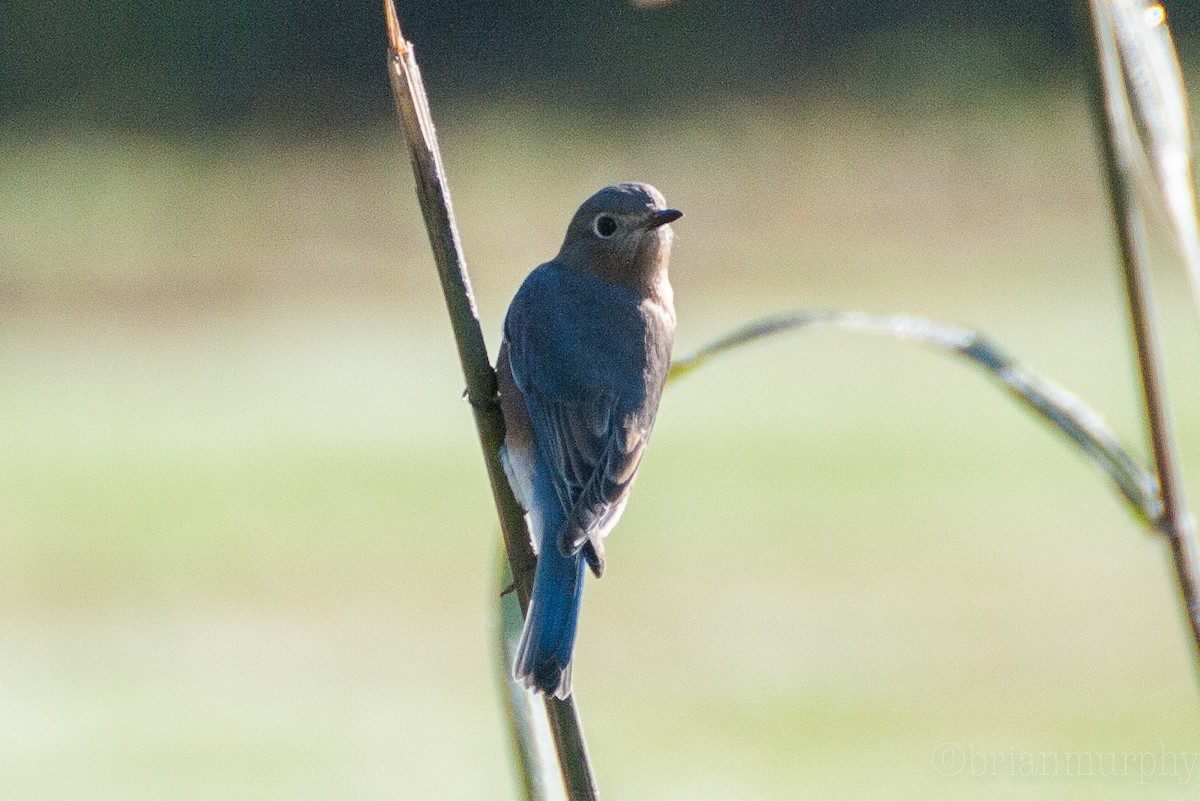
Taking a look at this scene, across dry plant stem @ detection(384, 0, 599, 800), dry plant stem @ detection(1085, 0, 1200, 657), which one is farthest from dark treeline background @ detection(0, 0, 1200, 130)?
dry plant stem @ detection(1085, 0, 1200, 657)

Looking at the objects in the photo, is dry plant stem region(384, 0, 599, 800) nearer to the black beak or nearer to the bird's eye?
the black beak

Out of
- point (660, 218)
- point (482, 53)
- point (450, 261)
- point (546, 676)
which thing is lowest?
point (546, 676)

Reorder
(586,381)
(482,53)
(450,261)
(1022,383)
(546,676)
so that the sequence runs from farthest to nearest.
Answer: (482,53)
(586,381)
(546,676)
(1022,383)
(450,261)

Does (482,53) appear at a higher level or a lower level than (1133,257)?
higher

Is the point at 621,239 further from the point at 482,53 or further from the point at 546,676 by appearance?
the point at 482,53

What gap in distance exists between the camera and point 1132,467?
4.34 ft

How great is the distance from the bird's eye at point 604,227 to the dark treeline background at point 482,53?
39.4ft

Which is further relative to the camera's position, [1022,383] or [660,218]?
[660,218]

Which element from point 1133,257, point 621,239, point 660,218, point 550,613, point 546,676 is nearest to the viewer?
point 1133,257

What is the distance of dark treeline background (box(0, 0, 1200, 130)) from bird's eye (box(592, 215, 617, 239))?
39.4ft

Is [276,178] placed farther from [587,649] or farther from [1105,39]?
[1105,39]

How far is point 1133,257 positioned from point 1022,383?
269mm

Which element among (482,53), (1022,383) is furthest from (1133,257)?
(482,53)

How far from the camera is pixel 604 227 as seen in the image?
3.00 m
